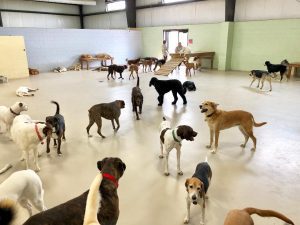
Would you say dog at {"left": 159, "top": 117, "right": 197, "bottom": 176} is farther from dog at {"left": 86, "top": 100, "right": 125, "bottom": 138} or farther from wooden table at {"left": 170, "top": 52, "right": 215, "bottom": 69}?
wooden table at {"left": 170, "top": 52, "right": 215, "bottom": 69}

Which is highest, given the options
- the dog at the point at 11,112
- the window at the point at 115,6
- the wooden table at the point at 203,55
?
the window at the point at 115,6

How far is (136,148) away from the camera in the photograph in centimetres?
400

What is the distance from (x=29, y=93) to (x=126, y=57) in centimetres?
960

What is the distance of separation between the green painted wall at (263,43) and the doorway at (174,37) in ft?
10.7

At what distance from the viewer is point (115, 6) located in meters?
17.9

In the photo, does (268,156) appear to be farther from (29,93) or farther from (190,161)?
(29,93)

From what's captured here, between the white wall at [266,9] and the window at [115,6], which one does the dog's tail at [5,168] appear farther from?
the window at [115,6]

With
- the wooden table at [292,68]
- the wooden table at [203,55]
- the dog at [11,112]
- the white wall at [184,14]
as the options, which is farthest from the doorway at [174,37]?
the dog at [11,112]

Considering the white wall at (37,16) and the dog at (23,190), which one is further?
the white wall at (37,16)

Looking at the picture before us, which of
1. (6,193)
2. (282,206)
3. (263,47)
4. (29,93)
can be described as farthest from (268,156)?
(263,47)

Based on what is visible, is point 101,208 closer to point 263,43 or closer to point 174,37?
point 263,43

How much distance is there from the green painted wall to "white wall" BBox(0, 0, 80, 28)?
1373 centimetres

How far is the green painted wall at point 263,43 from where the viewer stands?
34.4 feet

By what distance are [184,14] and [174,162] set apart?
12619mm
